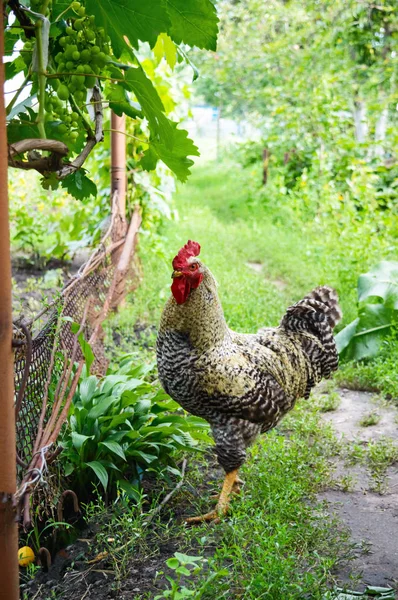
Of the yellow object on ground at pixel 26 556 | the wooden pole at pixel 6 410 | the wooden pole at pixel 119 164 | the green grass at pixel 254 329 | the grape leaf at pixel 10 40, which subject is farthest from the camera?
the wooden pole at pixel 119 164

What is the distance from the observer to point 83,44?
167 centimetres

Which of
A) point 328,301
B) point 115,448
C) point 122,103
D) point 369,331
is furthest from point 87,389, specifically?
point 369,331

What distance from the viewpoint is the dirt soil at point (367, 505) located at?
2814mm

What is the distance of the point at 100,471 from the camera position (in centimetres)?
305

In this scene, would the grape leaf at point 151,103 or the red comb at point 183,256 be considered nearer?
the grape leaf at point 151,103

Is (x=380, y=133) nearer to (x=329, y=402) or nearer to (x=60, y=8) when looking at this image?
(x=329, y=402)

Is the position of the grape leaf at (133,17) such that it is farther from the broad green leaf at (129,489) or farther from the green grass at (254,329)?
the broad green leaf at (129,489)

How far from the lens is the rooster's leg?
3143 mm

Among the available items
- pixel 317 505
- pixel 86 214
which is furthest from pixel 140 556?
pixel 86 214

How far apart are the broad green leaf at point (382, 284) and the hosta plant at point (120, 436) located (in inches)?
99.1

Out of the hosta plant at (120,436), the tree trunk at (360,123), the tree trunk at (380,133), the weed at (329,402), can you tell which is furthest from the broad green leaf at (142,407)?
the tree trunk at (360,123)

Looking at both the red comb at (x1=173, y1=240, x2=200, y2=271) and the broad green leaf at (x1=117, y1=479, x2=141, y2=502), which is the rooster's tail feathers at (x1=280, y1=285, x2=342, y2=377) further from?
the broad green leaf at (x1=117, y1=479, x2=141, y2=502)

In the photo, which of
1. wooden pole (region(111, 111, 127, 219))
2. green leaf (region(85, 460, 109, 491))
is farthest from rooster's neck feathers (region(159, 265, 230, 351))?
wooden pole (region(111, 111, 127, 219))

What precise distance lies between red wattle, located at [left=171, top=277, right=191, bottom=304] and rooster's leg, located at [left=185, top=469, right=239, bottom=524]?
3.05 feet
